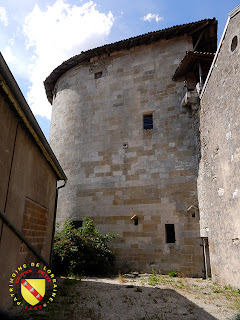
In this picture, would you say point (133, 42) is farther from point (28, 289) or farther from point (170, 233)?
point (28, 289)

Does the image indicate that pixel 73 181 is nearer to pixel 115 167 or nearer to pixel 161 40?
pixel 115 167

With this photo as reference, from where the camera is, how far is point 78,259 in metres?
7.61

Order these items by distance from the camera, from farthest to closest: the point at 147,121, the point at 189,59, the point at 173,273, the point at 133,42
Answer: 1. the point at 133,42
2. the point at 147,121
3. the point at 189,59
4. the point at 173,273

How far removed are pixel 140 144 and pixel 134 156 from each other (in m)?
0.54

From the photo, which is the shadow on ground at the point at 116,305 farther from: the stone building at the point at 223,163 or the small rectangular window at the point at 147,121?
the small rectangular window at the point at 147,121

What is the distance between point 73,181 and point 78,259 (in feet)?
11.7

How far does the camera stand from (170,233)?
854 centimetres

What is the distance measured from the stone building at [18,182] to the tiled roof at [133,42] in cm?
A: 760

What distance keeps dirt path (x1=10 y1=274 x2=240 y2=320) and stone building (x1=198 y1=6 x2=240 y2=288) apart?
0.82m

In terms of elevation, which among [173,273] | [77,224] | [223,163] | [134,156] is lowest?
[173,273]

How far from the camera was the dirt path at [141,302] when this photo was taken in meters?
3.94

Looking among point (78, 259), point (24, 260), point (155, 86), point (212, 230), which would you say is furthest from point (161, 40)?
point (24, 260)

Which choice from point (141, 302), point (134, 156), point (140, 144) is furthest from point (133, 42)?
point (141, 302)

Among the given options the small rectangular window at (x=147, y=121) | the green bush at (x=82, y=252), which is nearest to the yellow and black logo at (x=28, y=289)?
the green bush at (x=82, y=252)
